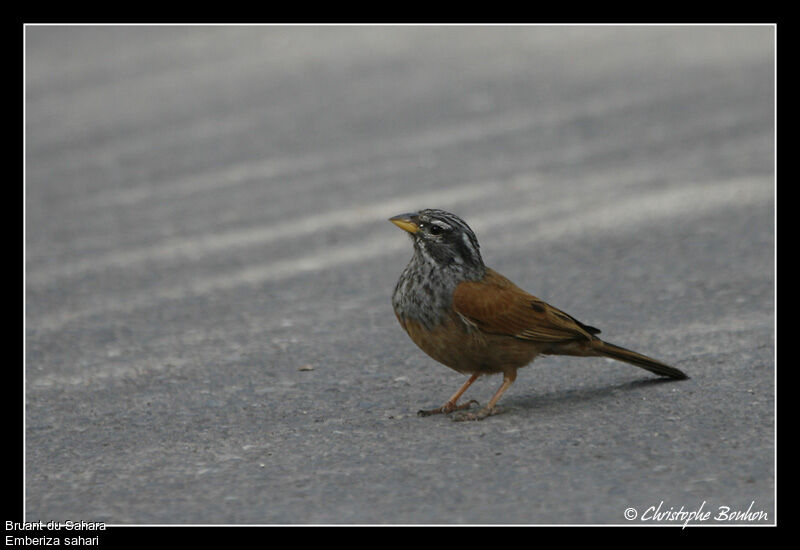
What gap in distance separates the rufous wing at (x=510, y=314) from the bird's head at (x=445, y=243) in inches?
4.4

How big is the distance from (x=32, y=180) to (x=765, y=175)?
21.7 feet

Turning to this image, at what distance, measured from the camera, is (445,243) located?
5637 mm

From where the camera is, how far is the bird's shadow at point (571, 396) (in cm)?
565

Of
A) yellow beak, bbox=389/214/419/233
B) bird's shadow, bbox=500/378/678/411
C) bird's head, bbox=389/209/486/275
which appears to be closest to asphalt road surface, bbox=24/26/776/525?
bird's shadow, bbox=500/378/678/411

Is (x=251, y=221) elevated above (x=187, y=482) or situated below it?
above

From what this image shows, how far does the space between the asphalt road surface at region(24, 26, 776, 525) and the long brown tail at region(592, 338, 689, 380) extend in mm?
84

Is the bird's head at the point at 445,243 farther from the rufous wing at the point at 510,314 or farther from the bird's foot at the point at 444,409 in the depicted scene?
the bird's foot at the point at 444,409

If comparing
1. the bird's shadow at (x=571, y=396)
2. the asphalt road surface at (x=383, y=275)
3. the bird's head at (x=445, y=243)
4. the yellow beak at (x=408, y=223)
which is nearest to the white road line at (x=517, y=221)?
the asphalt road surface at (x=383, y=275)

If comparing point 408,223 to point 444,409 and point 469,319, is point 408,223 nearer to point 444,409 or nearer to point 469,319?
point 469,319

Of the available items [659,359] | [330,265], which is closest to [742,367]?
[659,359]

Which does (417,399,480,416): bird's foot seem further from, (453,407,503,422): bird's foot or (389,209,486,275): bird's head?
(389,209,486,275): bird's head

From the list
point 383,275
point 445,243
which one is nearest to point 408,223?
point 445,243

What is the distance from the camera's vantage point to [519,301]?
5.53 metres

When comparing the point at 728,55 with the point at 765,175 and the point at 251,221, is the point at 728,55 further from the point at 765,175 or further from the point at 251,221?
the point at 251,221
